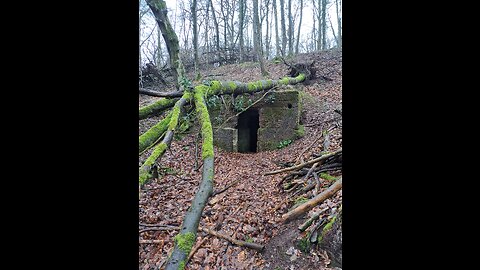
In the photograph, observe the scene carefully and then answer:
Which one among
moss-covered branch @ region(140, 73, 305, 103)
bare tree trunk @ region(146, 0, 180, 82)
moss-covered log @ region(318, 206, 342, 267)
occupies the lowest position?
moss-covered log @ region(318, 206, 342, 267)

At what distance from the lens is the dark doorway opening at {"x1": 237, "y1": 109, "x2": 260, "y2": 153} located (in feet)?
38.7

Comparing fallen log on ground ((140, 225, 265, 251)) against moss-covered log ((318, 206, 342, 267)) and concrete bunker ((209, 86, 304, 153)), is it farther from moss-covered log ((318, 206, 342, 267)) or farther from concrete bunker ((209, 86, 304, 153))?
concrete bunker ((209, 86, 304, 153))

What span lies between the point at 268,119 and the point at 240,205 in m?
5.42

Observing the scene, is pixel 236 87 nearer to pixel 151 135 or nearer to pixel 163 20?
pixel 163 20

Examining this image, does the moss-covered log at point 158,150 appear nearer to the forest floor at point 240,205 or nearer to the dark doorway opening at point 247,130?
the forest floor at point 240,205

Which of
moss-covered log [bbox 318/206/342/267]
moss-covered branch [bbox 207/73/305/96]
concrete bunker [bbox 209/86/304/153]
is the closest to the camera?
moss-covered log [bbox 318/206/342/267]

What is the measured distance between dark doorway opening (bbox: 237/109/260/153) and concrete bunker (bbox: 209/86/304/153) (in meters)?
0.75

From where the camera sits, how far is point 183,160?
30.1 ft

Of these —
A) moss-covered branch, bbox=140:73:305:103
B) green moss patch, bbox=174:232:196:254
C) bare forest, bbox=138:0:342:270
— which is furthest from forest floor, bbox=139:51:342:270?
green moss patch, bbox=174:232:196:254
